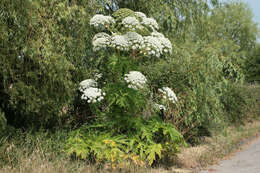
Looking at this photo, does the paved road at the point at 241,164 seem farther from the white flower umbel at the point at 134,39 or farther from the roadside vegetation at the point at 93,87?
the white flower umbel at the point at 134,39

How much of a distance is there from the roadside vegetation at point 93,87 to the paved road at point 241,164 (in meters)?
0.79

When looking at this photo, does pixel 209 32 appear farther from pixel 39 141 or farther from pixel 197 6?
pixel 39 141

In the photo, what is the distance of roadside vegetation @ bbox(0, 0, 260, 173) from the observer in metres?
5.02

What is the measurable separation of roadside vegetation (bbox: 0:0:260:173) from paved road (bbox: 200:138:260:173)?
786 mm

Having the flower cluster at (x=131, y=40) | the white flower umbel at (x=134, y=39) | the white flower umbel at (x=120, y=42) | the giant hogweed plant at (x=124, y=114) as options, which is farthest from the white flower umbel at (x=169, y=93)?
the white flower umbel at (x=120, y=42)

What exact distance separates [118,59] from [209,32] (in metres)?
4.74

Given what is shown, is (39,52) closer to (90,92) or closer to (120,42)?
(90,92)

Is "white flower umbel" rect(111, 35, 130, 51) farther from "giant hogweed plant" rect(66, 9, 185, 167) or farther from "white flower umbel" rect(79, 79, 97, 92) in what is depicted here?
"white flower umbel" rect(79, 79, 97, 92)

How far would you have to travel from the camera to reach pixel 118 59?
18.1ft

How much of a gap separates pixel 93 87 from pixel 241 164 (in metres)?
3.79

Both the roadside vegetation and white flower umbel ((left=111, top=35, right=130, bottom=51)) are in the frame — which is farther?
white flower umbel ((left=111, top=35, right=130, bottom=51))

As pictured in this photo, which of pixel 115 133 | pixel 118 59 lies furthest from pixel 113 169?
pixel 118 59

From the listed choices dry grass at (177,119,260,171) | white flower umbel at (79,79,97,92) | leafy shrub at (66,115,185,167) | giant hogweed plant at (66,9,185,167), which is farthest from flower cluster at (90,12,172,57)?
dry grass at (177,119,260,171)

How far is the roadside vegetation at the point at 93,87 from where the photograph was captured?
5.02 meters
